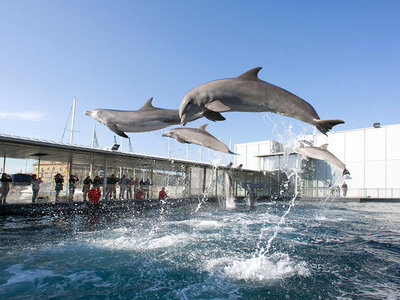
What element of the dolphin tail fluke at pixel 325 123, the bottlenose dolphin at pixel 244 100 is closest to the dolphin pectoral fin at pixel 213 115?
the bottlenose dolphin at pixel 244 100

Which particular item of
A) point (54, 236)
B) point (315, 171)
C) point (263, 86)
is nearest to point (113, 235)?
point (54, 236)

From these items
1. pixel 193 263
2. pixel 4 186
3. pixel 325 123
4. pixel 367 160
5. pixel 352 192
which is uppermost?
pixel 367 160

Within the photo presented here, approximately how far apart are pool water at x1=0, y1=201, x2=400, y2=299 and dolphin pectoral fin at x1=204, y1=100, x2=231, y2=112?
343 centimetres

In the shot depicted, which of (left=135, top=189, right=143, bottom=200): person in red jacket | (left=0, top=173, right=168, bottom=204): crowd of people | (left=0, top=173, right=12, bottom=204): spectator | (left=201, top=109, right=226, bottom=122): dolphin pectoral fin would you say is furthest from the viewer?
(left=135, top=189, right=143, bottom=200): person in red jacket

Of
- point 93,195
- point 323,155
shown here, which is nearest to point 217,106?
point 323,155

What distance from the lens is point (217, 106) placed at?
2668 mm

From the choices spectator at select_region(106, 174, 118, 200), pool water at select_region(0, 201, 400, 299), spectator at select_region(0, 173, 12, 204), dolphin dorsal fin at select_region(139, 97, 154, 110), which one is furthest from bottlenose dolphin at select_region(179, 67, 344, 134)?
spectator at select_region(106, 174, 118, 200)

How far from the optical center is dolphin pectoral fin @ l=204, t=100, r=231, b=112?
2.65 m

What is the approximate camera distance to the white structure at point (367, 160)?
29.4 meters

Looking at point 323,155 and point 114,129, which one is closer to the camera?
point 114,129

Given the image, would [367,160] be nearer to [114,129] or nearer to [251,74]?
[251,74]

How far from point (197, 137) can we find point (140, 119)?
0.71m

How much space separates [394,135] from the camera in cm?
2967

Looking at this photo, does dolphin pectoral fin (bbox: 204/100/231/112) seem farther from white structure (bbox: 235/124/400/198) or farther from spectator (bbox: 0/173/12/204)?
white structure (bbox: 235/124/400/198)
